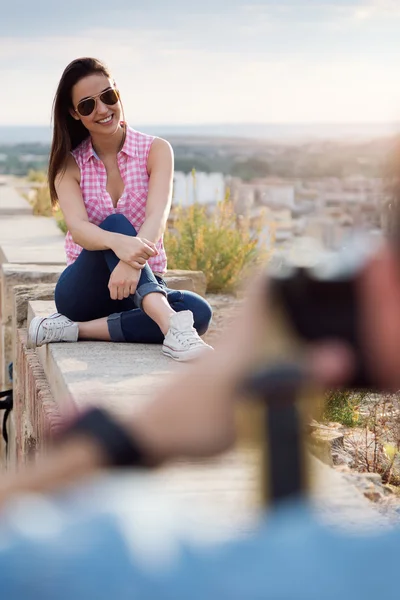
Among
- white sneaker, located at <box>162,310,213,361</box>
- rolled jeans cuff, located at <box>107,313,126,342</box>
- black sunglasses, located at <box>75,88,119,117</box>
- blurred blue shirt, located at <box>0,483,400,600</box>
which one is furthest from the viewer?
black sunglasses, located at <box>75,88,119,117</box>

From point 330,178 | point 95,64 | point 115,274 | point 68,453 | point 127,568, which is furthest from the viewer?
point 95,64

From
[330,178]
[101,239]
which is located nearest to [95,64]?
[101,239]

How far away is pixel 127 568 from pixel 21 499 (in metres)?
0.14

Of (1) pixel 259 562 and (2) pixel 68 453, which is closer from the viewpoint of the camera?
(1) pixel 259 562

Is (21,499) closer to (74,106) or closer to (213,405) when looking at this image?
(213,405)

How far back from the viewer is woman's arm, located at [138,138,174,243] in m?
3.67

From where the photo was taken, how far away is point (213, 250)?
6738mm

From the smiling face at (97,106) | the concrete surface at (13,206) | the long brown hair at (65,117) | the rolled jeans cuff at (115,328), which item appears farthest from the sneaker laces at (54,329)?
the concrete surface at (13,206)

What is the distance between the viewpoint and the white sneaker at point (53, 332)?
3.65 metres

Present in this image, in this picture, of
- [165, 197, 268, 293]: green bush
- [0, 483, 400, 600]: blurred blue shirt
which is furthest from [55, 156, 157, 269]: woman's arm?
[165, 197, 268, 293]: green bush

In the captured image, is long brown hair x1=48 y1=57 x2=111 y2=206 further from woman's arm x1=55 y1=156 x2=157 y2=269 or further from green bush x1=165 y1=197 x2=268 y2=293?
green bush x1=165 y1=197 x2=268 y2=293

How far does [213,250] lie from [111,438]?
231 inches

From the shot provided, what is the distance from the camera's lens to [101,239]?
11.5 feet

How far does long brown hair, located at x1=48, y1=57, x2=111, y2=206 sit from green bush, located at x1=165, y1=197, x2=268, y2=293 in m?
2.71
